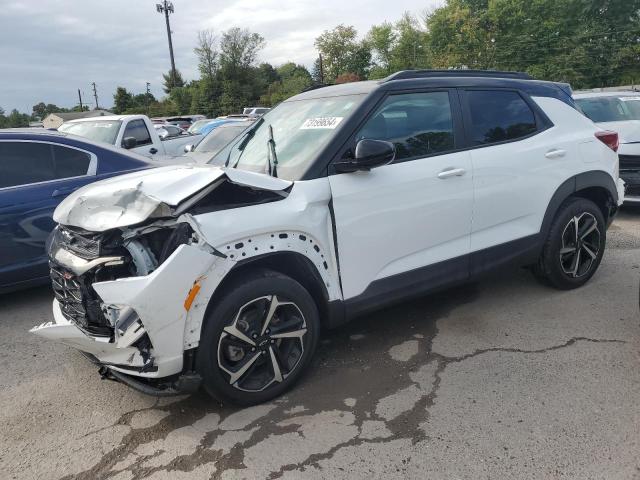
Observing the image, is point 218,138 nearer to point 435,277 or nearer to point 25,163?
point 25,163

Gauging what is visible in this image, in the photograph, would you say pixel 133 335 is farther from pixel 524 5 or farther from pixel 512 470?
pixel 524 5

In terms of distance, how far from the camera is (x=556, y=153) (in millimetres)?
4125

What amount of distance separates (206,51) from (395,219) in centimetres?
6870

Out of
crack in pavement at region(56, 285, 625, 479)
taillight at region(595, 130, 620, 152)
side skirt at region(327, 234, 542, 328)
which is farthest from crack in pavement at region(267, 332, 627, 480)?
taillight at region(595, 130, 620, 152)

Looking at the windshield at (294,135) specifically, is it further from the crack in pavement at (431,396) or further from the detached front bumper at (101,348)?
the crack in pavement at (431,396)

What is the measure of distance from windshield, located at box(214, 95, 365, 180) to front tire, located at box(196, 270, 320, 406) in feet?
2.40

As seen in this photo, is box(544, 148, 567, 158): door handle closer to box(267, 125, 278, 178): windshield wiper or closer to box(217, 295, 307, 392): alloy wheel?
box(267, 125, 278, 178): windshield wiper

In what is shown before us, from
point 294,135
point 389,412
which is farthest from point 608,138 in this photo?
point 389,412

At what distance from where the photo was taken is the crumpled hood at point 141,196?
2658 mm

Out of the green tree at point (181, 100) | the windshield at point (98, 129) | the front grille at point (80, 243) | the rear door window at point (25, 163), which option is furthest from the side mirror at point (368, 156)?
the green tree at point (181, 100)

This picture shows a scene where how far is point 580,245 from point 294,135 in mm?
2702

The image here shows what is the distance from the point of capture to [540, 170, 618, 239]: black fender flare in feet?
13.6

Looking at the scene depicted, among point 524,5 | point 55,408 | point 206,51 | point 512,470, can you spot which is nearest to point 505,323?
point 512,470

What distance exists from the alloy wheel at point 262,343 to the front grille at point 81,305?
651 millimetres
